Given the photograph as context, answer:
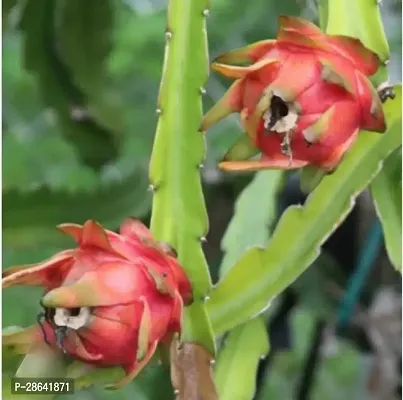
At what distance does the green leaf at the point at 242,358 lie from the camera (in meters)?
0.65

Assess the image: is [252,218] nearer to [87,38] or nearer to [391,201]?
[391,201]

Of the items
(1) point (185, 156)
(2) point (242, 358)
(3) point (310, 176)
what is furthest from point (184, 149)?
(2) point (242, 358)

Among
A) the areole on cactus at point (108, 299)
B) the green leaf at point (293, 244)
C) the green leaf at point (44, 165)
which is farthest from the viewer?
the green leaf at point (44, 165)

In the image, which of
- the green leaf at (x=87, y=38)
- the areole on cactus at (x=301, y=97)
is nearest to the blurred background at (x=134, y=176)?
the green leaf at (x=87, y=38)

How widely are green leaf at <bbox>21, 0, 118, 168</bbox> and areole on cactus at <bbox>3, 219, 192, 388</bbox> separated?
0.24m

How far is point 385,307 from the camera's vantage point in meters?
0.78

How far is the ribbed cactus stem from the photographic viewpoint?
0.61 metres

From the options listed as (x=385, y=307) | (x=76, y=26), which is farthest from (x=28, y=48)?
(x=385, y=307)

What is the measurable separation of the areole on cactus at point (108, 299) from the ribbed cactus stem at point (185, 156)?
48 mm

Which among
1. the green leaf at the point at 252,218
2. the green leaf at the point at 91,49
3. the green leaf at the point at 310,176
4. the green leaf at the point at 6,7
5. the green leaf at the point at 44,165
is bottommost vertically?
the green leaf at the point at 252,218

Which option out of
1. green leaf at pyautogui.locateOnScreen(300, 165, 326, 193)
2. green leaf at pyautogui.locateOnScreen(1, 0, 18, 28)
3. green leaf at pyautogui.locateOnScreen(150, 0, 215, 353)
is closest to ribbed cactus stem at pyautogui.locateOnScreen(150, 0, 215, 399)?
green leaf at pyautogui.locateOnScreen(150, 0, 215, 353)

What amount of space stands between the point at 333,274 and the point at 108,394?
0.96 ft

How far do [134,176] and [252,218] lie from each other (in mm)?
157

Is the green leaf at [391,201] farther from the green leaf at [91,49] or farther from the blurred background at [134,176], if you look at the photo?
the green leaf at [91,49]
